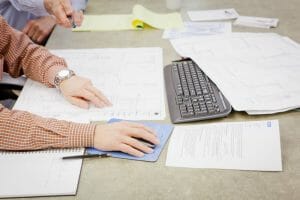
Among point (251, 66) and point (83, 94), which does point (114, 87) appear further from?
point (251, 66)

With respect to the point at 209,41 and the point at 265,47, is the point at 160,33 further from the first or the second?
the point at 265,47

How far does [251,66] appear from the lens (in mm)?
1064

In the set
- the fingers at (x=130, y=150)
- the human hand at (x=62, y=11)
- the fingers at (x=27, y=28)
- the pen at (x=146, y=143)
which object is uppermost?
the human hand at (x=62, y=11)

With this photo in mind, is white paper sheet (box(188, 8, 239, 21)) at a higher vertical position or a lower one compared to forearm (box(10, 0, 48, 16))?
lower

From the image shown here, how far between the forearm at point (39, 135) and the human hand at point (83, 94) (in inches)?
6.0

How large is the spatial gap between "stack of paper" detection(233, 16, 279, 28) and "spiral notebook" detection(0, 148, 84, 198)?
93 centimetres

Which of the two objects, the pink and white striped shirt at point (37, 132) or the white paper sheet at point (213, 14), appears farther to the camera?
the white paper sheet at point (213, 14)

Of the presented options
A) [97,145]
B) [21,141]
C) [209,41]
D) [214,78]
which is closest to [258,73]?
[214,78]

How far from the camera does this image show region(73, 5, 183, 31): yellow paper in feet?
4.75

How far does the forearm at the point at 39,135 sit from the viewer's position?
809mm

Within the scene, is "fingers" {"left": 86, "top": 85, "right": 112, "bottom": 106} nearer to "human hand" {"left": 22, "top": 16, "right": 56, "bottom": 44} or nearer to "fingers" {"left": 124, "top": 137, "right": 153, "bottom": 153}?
"fingers" {"left": 124, "top": 137, "right": 153, "bottom": 153}

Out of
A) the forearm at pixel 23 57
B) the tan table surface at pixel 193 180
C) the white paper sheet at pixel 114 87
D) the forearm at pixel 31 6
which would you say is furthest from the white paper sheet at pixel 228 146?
the forearm at pixel 31 6

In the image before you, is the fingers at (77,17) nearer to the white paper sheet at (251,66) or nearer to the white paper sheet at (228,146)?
the white paper sheet at (251,66)

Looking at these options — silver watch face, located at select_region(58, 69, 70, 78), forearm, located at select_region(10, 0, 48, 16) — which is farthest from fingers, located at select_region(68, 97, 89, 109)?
forearm, located at select_region(10, 0, 48, 16)
